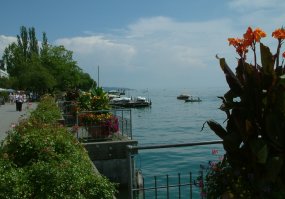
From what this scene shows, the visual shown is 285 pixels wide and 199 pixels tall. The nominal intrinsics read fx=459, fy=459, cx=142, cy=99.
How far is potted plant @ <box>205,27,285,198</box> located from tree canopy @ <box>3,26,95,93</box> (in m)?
66.8

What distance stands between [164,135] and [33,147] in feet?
113

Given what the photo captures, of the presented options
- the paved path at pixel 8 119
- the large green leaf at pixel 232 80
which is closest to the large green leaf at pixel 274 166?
the large green leaf at pixel 232 80

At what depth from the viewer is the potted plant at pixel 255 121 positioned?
431 centimetres

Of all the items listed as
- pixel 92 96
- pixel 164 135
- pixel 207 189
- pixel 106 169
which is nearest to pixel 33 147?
pixel 207 189

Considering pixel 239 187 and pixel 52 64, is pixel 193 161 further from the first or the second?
pixel 52 64

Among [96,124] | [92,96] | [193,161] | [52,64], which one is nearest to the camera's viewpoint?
[96,124]

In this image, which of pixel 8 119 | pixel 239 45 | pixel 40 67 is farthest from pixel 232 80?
pixel 40 67

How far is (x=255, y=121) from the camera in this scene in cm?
446

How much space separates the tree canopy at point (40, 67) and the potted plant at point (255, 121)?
66848mm

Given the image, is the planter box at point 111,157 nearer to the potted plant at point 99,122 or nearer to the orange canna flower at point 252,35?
the potted plant at point 99,122

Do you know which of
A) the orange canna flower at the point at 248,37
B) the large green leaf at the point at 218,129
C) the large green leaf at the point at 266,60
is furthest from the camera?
the large green leaf at the point at 218,129

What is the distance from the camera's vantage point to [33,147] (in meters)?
7.69

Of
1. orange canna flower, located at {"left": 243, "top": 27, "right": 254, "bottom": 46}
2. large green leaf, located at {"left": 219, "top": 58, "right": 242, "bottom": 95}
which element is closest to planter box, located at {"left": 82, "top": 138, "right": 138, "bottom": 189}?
large green leaf, located at {"left": 219, "top": 58, "right": 242, "bottom": 95}

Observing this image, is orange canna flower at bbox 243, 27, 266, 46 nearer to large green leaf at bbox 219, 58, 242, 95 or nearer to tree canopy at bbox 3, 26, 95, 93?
large green leaf at bbox 219, 58, 242, 95
